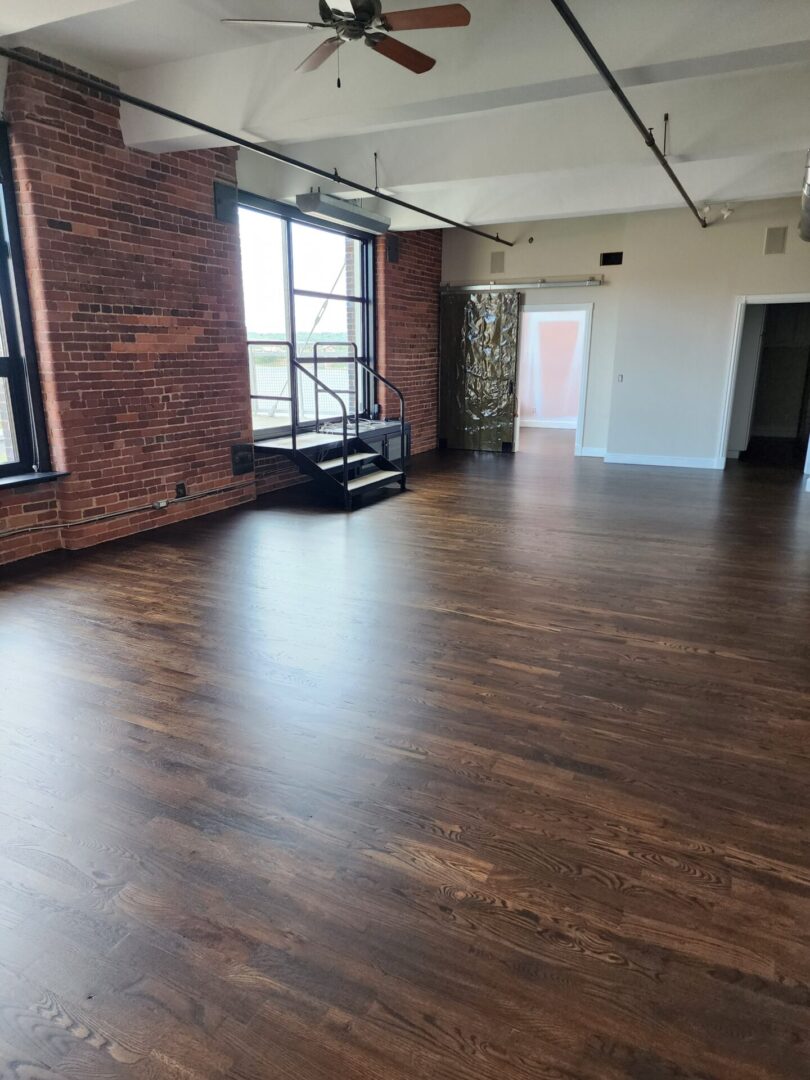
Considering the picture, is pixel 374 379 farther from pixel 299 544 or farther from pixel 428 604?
pixel 428 604

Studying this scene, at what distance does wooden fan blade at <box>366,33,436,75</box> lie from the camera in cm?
314

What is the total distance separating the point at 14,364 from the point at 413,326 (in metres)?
5.97

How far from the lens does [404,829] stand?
84.4 inches

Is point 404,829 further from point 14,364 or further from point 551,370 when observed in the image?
point 551,370

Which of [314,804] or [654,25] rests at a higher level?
[654,25]

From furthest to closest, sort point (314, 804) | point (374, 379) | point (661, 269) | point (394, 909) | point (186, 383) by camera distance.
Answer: point (374, 379) < point (661, 269) < point (186, 383) < point (314, 804) < point (394, 909)

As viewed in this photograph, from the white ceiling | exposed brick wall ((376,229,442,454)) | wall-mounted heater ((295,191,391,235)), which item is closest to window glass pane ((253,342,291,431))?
wall-mounted heater ((295,191,391,235))

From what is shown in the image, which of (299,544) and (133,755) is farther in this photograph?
(299,544)

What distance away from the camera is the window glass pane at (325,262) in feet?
24.6

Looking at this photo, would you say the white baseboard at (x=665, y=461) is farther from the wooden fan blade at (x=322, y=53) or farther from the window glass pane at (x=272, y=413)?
the wooden fan blade at (x=322, y=53)

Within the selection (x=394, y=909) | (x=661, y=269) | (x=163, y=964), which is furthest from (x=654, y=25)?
(x=661, y=269)

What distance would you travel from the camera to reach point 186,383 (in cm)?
595

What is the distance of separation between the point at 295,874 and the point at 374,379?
7770 mm

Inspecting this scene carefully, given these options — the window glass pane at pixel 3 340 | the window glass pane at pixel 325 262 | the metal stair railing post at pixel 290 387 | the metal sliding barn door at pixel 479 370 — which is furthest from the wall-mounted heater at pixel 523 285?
the window glass pane at pixel 3 340
